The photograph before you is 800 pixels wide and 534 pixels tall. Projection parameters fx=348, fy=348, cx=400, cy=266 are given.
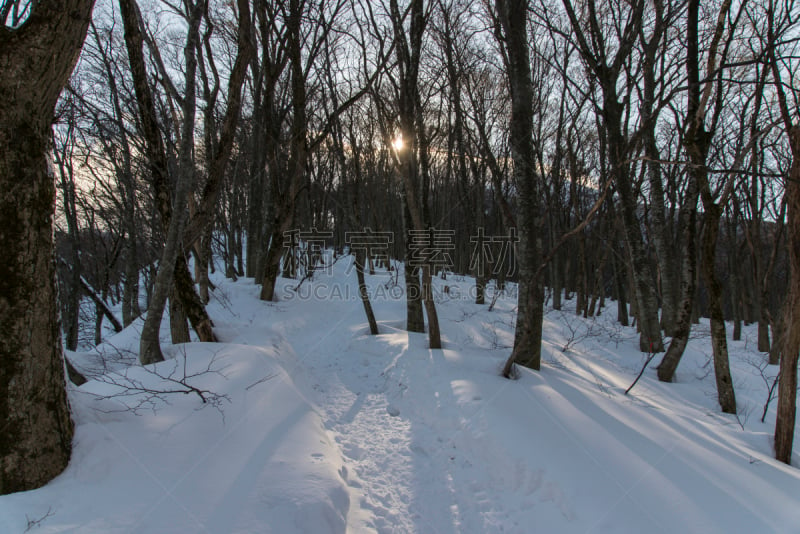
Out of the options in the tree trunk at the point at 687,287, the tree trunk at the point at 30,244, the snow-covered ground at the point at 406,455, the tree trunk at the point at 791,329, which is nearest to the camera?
the tree trunk at the point at 30,244

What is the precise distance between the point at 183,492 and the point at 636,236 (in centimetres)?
909

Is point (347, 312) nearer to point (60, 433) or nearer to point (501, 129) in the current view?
point (60, 433)

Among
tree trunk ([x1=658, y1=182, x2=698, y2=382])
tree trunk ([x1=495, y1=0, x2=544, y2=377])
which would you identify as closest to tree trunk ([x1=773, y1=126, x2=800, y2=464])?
tree trunk ([x1=658, y1=182, x2=698, y2=382])

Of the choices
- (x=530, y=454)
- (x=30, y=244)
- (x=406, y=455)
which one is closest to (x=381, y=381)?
→ (x=406, y=455)

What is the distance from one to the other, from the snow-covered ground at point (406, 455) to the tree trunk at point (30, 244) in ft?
0.72

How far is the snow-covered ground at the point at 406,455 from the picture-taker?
217 centimetres

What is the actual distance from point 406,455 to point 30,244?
353 centimetres

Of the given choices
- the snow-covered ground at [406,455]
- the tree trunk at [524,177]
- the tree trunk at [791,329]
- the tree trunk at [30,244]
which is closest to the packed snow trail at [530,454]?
the snow-covered ground at [406,455]

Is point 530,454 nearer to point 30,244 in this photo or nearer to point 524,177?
point 524,177

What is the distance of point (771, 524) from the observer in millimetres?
2160

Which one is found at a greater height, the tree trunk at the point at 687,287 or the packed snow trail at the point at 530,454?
the tree trunk at the point at 687,287

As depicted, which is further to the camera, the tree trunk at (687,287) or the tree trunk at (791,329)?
the tree trunk at (687,287)

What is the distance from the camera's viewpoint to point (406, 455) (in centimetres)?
374

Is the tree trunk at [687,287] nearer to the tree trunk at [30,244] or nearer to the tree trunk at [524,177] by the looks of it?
the tree trunk at [524,177]
